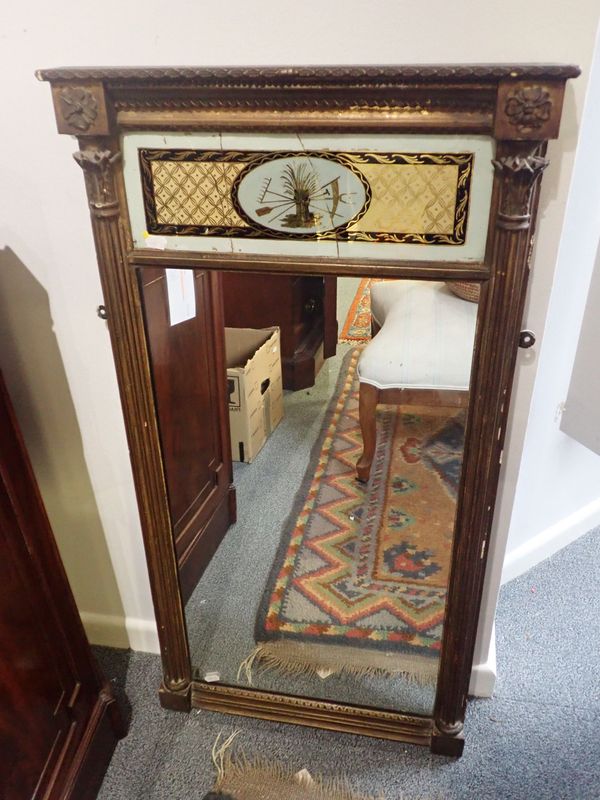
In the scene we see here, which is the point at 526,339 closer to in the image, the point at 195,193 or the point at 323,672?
the point at 195,193

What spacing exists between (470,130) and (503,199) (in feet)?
0.36

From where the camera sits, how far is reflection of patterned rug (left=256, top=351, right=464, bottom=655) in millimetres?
1265

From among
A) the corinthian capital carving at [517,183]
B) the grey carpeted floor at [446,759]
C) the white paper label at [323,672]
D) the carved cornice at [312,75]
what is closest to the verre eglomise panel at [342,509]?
the white paper label at [323,672]

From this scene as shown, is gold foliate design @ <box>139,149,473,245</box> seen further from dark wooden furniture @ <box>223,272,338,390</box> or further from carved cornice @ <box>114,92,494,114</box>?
dark wooden furniture @ <box>223,272,338,390</box>

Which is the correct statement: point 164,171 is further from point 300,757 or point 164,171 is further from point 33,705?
point 300,757

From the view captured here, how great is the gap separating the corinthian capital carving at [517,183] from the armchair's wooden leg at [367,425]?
48 cm

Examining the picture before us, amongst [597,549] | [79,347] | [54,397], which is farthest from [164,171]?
[597,549]

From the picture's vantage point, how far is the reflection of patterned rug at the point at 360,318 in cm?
110

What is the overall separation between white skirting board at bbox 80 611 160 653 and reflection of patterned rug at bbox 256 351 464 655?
0.32 meters

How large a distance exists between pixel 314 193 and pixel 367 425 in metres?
0.55

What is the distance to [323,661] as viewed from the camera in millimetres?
1541

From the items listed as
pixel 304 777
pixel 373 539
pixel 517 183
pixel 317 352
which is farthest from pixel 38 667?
pixel 517 183

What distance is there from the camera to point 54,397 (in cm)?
136

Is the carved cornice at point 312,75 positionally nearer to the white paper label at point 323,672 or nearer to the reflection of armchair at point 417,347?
the reflection of armchair at point 417,347
